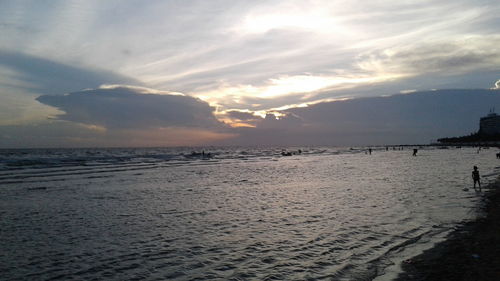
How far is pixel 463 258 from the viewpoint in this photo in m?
9.79

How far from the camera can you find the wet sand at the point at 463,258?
8.59 meters

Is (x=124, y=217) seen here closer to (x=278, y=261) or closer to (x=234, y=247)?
(x=234, y=247)

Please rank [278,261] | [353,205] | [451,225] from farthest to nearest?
1. [353,205]
2. [451,225]
3. [278,261]

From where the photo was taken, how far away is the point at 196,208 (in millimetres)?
19469

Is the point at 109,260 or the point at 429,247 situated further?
the point at 429,247

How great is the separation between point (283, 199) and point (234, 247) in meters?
11.0

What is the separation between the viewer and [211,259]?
10508 mm

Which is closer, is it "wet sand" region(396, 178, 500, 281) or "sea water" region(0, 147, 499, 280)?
"wet sand" region(396, 178, 500, 281)

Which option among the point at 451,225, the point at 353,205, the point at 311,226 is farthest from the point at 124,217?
Answer: the point at 451,225

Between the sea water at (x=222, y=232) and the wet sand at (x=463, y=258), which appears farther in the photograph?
the sea water at (x=222, y=232)

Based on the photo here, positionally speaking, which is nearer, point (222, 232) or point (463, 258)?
point (463, 258)

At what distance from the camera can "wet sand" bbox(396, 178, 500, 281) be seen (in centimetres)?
859


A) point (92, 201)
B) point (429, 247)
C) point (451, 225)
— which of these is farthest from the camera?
point (92, 201)

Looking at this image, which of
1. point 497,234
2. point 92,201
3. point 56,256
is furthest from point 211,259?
point 92,201
